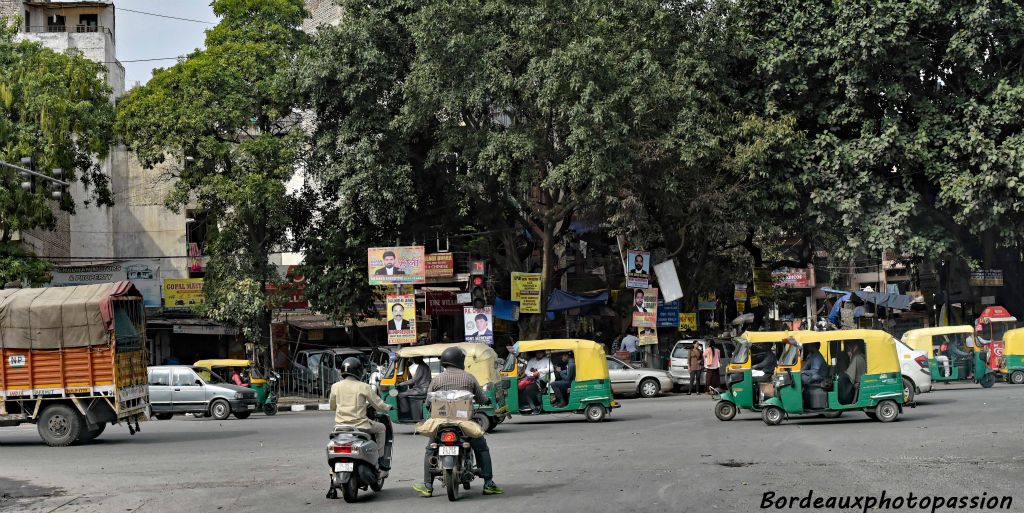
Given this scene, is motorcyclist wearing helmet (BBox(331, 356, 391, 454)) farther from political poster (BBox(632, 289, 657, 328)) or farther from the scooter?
political poster (BBox(632, 289, 657, 328))

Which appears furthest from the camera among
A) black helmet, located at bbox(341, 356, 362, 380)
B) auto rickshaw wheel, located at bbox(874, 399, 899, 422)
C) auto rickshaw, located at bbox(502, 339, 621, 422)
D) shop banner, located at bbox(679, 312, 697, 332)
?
shop banner, located at bbox(679, 312, 697, 332)

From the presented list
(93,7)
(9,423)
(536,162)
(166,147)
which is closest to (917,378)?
(536,162)

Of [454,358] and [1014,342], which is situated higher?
[454,358]

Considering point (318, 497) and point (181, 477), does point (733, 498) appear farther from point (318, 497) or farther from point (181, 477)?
point (181, 477)

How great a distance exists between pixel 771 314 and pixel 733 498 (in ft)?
201

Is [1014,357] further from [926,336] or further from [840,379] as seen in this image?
[840,379]

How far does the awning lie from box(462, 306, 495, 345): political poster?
716 centimetres

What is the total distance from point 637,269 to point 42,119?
18.5 metres

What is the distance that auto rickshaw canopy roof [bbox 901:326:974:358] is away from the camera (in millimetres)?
27234

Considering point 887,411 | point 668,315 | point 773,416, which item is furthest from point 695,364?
point 887,411

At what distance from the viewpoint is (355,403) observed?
1123 cm

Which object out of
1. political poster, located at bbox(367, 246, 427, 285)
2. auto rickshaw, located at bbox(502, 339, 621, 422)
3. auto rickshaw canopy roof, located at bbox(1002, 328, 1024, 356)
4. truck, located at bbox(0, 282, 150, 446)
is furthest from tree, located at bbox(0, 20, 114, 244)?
auto rickshaw canopy roof, located at bbox(1002, 328, 1024, 356)

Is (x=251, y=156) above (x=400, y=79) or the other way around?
the other way around

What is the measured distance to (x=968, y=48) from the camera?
30828 millimetres
